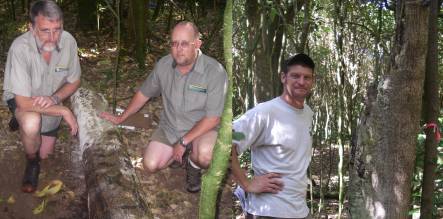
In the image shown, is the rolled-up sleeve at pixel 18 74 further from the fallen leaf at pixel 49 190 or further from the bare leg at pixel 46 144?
the fallen leaf at pixel 49 190

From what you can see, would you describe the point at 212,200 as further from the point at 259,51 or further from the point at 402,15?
the point at 259,51

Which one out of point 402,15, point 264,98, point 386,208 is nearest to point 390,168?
point 386,208

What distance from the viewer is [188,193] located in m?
4.54

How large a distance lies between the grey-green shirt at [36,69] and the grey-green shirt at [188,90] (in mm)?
575

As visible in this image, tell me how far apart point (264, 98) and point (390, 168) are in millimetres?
2954

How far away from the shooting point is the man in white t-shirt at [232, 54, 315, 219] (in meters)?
2.83

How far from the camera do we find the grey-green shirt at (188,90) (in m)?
3.55

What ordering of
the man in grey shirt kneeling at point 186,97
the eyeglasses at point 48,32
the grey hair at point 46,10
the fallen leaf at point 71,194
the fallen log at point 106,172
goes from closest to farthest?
the fallen log at point 106,172 → the grey hair at point 46,10 → the eyeglasses at point 48,32 → the man in grey shirt kneeling at point 186,97 → the fallen leaf at point 71,194

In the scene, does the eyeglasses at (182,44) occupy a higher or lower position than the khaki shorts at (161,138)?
higher

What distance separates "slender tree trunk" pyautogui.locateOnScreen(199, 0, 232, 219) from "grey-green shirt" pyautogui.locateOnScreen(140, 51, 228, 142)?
7.78 feet

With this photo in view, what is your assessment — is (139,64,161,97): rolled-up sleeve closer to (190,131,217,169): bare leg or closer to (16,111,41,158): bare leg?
(190,131,217,169): bare leg

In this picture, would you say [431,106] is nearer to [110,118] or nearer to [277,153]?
[277,153]

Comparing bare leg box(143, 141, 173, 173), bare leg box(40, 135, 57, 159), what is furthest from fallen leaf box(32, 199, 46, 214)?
bare leg box(143, 141, 173, 173)

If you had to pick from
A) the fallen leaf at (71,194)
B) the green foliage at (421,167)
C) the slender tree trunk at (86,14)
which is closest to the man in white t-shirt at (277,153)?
the green foliage at (421,167)
